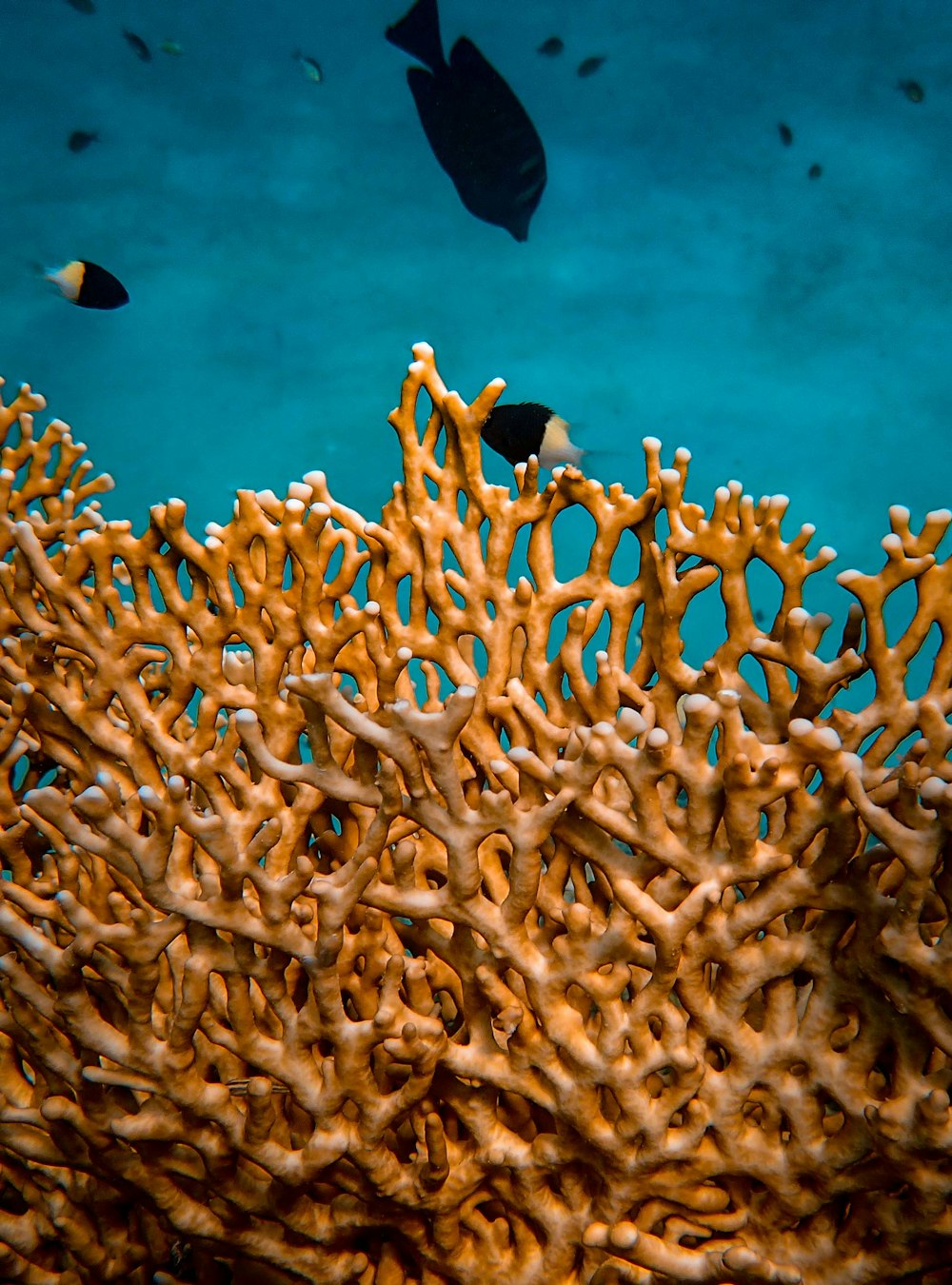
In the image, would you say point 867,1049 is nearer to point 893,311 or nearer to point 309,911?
point 309,911

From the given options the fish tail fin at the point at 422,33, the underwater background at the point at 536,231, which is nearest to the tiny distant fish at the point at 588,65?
the underwater background at the point at 536,231

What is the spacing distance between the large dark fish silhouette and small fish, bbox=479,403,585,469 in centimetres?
811

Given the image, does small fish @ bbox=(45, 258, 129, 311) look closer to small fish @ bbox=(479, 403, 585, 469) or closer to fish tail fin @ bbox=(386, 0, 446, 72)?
small fish @ bbox=(479, 403, 585, 469)

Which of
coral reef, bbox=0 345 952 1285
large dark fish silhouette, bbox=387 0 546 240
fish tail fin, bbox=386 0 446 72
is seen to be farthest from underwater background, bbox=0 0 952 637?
A: coral reef, bbox=0 345 952 1285

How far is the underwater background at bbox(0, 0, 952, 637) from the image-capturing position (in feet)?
50.8

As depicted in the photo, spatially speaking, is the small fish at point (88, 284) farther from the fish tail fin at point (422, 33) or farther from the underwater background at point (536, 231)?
the underwater background at point (536, 231)

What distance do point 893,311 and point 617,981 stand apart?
21.8 metres

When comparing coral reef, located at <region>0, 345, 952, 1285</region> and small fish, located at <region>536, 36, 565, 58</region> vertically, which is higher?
small fish, located at <region>536, 36, 565, 58</region>

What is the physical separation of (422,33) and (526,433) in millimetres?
9023

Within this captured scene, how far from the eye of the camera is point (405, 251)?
20125mm

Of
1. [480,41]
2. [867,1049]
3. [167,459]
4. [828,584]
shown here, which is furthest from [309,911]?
[828,584]

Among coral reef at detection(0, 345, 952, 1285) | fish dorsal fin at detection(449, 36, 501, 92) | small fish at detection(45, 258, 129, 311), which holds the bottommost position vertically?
coral reef at detection(0, 345, 952, 1285)

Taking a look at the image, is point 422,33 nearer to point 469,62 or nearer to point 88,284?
point 469,62

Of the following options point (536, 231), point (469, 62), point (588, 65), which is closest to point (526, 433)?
point (469, 62)
